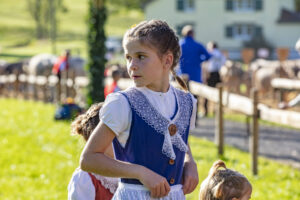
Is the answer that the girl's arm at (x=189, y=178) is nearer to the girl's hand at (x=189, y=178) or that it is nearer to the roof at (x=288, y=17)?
the girl's hand at (x=189, y=178)

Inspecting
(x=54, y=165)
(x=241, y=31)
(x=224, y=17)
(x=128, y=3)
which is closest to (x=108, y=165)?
(x=54, y=165)

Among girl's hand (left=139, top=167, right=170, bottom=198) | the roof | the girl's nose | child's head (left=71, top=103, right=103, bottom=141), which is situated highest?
the girl's nose

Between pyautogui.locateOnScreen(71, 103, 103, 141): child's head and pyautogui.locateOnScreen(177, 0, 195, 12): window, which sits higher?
pyautogui.locateOnScreen(71, 103, 103, 141): child's head

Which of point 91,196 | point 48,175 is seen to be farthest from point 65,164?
point 91,196

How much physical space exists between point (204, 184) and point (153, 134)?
0.45 m

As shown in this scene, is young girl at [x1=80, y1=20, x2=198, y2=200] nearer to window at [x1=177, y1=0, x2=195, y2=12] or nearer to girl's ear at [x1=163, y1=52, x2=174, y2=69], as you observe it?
girl's ear at [x1=163, y1=52, x2=174, y2=69]

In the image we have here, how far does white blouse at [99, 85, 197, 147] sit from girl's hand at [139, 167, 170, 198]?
0.20 metres

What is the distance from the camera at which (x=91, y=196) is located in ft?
11.8

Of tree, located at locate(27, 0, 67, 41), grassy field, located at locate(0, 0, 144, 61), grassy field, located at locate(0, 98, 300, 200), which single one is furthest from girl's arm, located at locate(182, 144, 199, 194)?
tree, located at locate(27, 0, 67, 41)

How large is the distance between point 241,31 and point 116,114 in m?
58.2

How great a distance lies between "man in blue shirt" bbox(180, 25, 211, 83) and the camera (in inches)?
482

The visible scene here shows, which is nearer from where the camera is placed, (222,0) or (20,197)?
(20,197)

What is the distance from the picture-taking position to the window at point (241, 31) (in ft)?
195

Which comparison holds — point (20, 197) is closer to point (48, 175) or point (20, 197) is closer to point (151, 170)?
point (48, 175)
